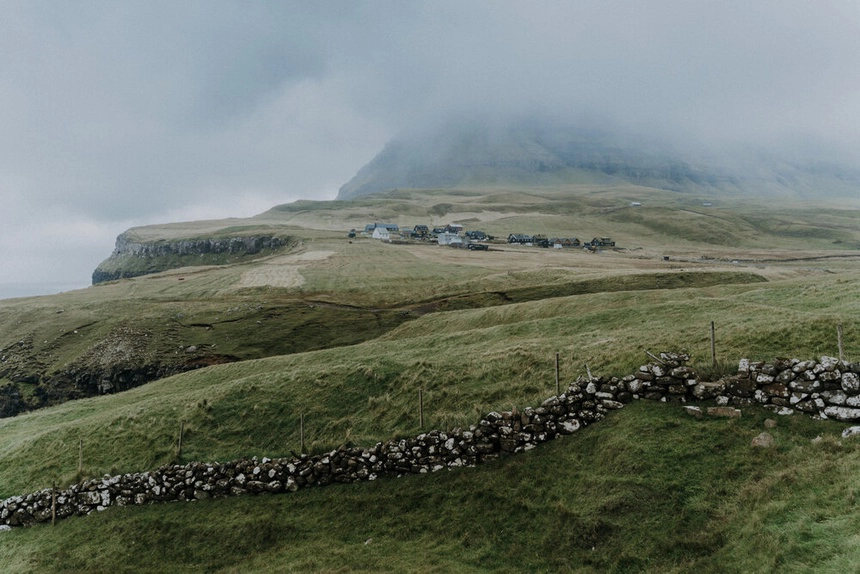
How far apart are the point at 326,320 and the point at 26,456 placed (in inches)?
1819

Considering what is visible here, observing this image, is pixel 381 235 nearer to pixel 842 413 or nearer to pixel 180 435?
pixel 180 435

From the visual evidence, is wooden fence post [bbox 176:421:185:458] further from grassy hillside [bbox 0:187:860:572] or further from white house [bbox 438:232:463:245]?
white house [bbox 438:232:463:245]

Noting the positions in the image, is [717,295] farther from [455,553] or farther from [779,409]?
[455,553]

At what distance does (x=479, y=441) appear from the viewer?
1816 centimetres

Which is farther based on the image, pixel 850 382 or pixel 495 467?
pixel 495 467

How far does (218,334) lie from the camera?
68812 mm

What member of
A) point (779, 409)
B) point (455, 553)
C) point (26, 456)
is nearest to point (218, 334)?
point (26, 456)

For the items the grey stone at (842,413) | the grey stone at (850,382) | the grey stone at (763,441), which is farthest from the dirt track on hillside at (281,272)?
the grey stone at (850,382)

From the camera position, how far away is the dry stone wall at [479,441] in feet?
48.5

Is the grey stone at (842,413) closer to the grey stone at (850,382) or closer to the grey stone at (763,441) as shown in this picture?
the grey stone at (850,382)

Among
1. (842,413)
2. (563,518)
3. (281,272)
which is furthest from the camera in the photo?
(281,272)

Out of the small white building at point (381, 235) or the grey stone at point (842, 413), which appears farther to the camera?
the small white building at point (381, 235)

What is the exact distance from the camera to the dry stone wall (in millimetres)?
14797

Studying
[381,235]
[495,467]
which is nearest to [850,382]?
[495,467]
